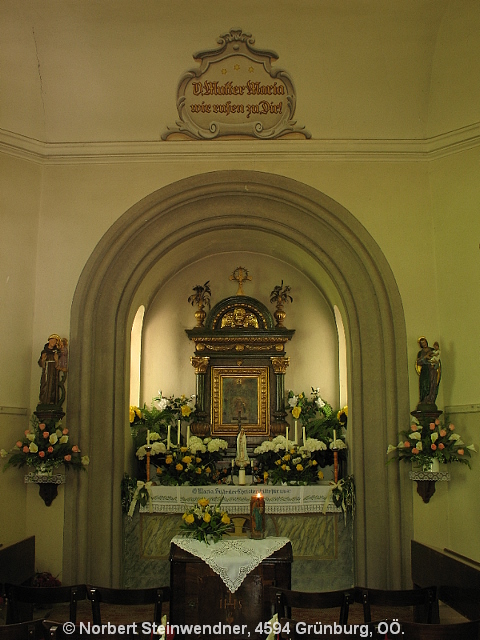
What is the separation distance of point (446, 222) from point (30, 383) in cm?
550

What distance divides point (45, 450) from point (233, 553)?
9.84ft

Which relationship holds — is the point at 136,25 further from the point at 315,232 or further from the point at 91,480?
the point at 91,480

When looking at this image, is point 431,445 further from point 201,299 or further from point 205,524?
point 201,299

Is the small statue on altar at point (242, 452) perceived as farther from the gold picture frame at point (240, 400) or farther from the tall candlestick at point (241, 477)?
the gold picture frame at point (240, 400)

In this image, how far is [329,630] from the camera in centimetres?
416

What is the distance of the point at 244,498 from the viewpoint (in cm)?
874

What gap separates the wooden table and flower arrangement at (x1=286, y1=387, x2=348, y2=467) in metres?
3.17

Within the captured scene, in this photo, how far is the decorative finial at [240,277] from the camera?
33.9 feet

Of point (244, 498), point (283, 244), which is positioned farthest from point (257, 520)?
point (283, 244)

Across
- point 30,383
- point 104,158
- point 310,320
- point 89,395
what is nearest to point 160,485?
point 89,395

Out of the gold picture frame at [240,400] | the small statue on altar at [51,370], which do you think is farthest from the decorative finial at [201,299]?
the small statue on altar at [51,370]

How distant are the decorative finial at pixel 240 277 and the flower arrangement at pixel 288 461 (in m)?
2.25

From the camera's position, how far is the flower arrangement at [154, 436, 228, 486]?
8.94 m

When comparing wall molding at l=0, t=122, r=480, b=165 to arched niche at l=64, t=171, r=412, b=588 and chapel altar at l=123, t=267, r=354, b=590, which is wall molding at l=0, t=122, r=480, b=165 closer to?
arched niche at l=64, t=171, r=412, b=588
